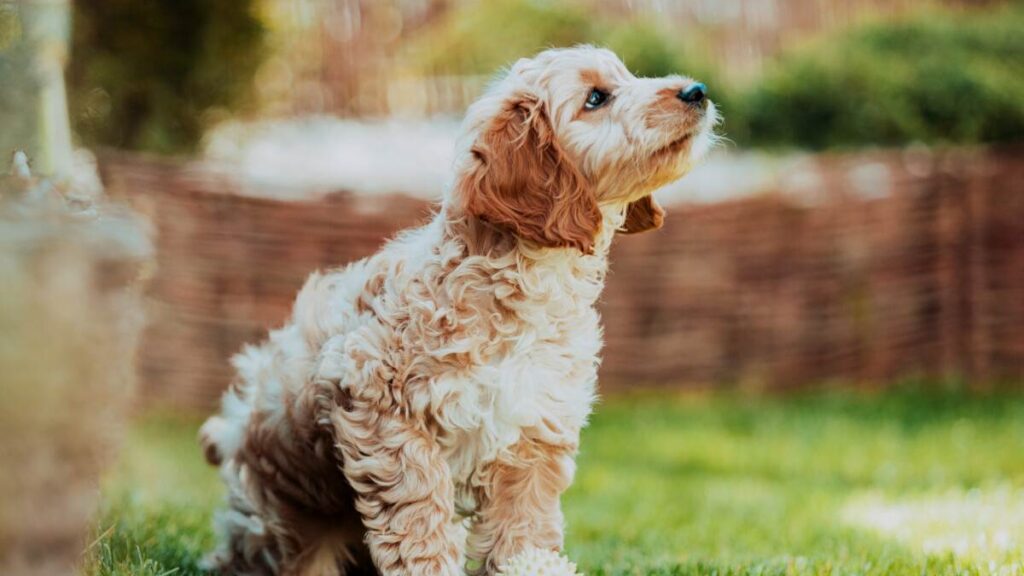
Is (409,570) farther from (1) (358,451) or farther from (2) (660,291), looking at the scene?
(2) (660,291)

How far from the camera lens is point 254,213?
9.44 m

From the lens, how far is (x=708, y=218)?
400 inches

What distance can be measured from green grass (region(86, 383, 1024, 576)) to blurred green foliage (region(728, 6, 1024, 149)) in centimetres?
267

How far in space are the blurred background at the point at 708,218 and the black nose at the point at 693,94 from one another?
240 centimetres

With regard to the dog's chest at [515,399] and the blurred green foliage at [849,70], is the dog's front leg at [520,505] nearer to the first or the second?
the dog's chest at [515,399]

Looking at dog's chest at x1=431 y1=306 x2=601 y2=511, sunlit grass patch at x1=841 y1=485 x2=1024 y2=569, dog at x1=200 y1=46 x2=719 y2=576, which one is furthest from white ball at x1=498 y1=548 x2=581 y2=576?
sunlit grass patch at x1=841 y1=485 x2=1024 y2=569

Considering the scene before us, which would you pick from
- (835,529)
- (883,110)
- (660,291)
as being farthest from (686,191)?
(835,529)

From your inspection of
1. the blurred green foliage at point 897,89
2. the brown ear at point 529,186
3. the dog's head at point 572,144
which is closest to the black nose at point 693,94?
the dog's head at point 572,144

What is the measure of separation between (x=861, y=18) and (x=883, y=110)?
1.88 metres

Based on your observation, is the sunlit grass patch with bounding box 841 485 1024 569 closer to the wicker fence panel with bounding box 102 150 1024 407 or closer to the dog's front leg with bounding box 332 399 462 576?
the dog's front leg with bounding box 332 399 462 576

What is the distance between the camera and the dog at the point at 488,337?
12.1 ft

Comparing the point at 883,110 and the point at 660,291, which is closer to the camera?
the point at 660,291

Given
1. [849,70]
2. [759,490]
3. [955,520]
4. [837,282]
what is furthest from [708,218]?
[955,520]

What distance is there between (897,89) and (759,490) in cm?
529
